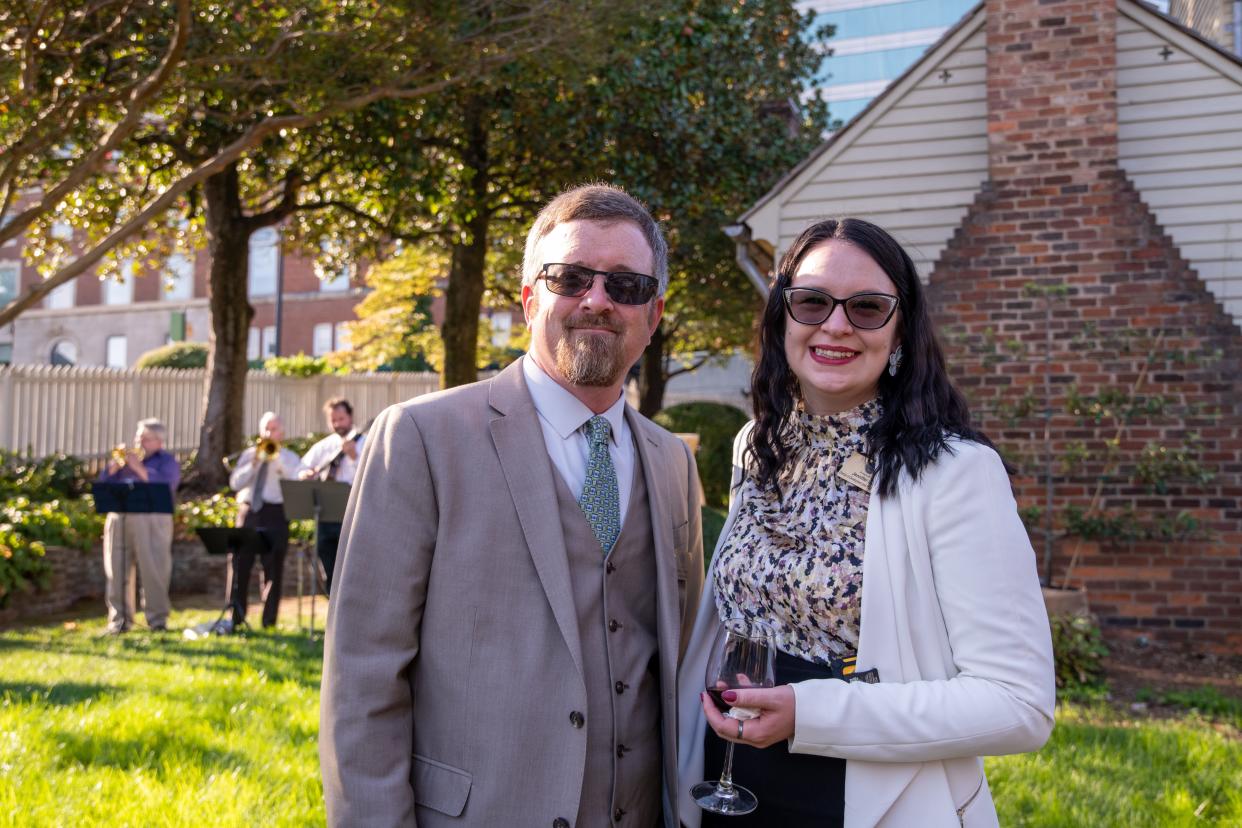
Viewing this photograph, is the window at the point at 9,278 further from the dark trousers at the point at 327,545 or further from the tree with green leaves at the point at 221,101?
the dark trousers at the point at 327,545

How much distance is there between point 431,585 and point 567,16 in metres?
9.65

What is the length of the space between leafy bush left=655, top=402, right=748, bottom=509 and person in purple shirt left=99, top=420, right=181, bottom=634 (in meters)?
12.0

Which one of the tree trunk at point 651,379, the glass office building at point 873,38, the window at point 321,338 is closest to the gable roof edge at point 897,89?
the tree trunk at point 651,379

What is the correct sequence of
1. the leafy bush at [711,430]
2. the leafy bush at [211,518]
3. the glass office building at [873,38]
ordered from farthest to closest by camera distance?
the glass office building at [873,38]
the leafy bush at [711,430]
the leafy bush at [211,518]

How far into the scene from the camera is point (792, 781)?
250cm

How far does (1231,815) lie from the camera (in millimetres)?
4840

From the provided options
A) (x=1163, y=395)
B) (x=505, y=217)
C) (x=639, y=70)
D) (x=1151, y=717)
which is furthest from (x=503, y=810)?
(x=505, y=217)

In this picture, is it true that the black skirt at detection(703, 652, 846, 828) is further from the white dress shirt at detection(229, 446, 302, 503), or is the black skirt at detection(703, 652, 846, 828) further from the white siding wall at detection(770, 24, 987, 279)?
the white dress shirt at detection(229, 446, 302, 503)

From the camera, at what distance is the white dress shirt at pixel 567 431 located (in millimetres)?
2641

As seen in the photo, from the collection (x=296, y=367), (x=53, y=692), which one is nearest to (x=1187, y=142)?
(x=53, y=692)

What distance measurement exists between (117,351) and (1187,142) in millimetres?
47410

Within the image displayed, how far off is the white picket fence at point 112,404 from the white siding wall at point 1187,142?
42.1ft

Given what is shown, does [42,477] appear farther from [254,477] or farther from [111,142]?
[111,142]

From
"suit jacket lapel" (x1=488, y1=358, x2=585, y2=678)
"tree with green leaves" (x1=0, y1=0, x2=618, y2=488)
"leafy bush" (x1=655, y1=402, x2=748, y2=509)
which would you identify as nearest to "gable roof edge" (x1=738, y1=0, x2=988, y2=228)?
"tree with green leaves" (x1=0, y1=0, x2=618, y2=488)
